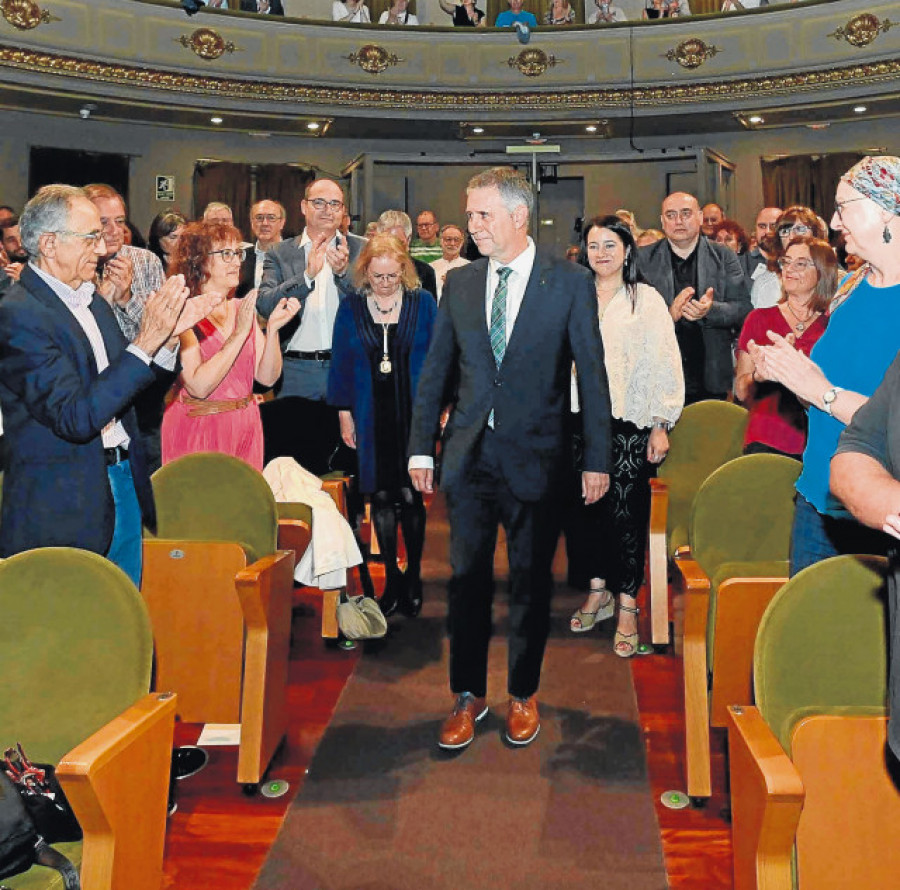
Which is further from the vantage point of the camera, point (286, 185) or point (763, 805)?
point (286, 185)

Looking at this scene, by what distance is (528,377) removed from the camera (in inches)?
107

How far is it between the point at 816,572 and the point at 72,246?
1.62 metres

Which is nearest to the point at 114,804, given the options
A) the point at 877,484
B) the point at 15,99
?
the point at 877,484

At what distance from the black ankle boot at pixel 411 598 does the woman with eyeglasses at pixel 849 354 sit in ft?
6.80

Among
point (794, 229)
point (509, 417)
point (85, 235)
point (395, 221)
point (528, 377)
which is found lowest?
point (509, 417)

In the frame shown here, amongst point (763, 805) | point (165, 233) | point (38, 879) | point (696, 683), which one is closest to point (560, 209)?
point (165, 233)

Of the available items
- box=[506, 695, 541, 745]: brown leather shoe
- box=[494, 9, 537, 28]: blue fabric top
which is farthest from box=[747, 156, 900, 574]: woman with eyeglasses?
box=[494, 9, 537, 28]: blue fabric top

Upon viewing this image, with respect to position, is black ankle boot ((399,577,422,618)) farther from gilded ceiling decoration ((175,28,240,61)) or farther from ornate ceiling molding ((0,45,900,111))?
gilded ceiling decoration ((175,28,240,61))

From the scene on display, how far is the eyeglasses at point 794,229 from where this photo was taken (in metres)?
3.60

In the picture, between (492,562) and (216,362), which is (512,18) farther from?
(492,562)

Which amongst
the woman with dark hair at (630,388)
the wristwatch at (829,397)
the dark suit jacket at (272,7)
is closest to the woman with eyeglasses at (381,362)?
the woman with dark hair at (630,388)

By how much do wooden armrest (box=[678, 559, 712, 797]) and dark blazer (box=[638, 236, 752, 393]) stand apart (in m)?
2.03

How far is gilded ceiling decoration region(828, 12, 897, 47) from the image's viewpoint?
30.7 feet

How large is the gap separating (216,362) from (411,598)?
129 cm
